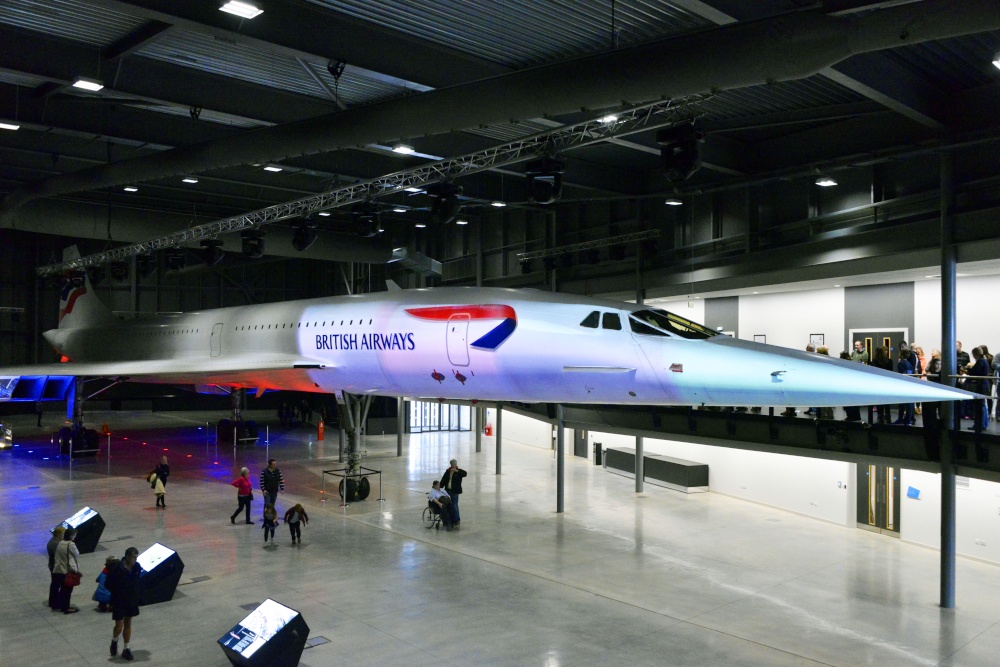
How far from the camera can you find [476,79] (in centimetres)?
1156

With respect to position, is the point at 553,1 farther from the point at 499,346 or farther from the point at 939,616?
the point at 939,616

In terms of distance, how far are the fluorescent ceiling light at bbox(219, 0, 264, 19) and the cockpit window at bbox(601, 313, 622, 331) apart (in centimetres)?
627

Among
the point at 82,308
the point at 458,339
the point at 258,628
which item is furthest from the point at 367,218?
the point at 82,308

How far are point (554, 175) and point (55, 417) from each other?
3266cm

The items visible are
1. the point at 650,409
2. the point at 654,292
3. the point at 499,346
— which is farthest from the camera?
the point at 654,292

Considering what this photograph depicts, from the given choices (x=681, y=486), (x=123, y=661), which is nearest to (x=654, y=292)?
(x=681, y=486)

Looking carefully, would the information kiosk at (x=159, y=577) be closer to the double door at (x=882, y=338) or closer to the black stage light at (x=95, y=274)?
the double door at (x=882, y=338)

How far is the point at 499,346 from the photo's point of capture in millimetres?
→ 11680

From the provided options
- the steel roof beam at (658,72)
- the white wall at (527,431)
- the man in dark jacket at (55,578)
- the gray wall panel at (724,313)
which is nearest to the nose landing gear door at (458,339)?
the steel roof beam at (658,72)

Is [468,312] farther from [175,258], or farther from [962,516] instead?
[175,258]

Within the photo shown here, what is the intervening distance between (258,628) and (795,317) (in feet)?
49.7

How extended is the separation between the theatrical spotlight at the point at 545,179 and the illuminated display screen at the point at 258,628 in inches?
258

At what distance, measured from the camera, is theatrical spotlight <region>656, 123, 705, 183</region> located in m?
9.02

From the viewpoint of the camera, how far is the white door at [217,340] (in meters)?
18.9
